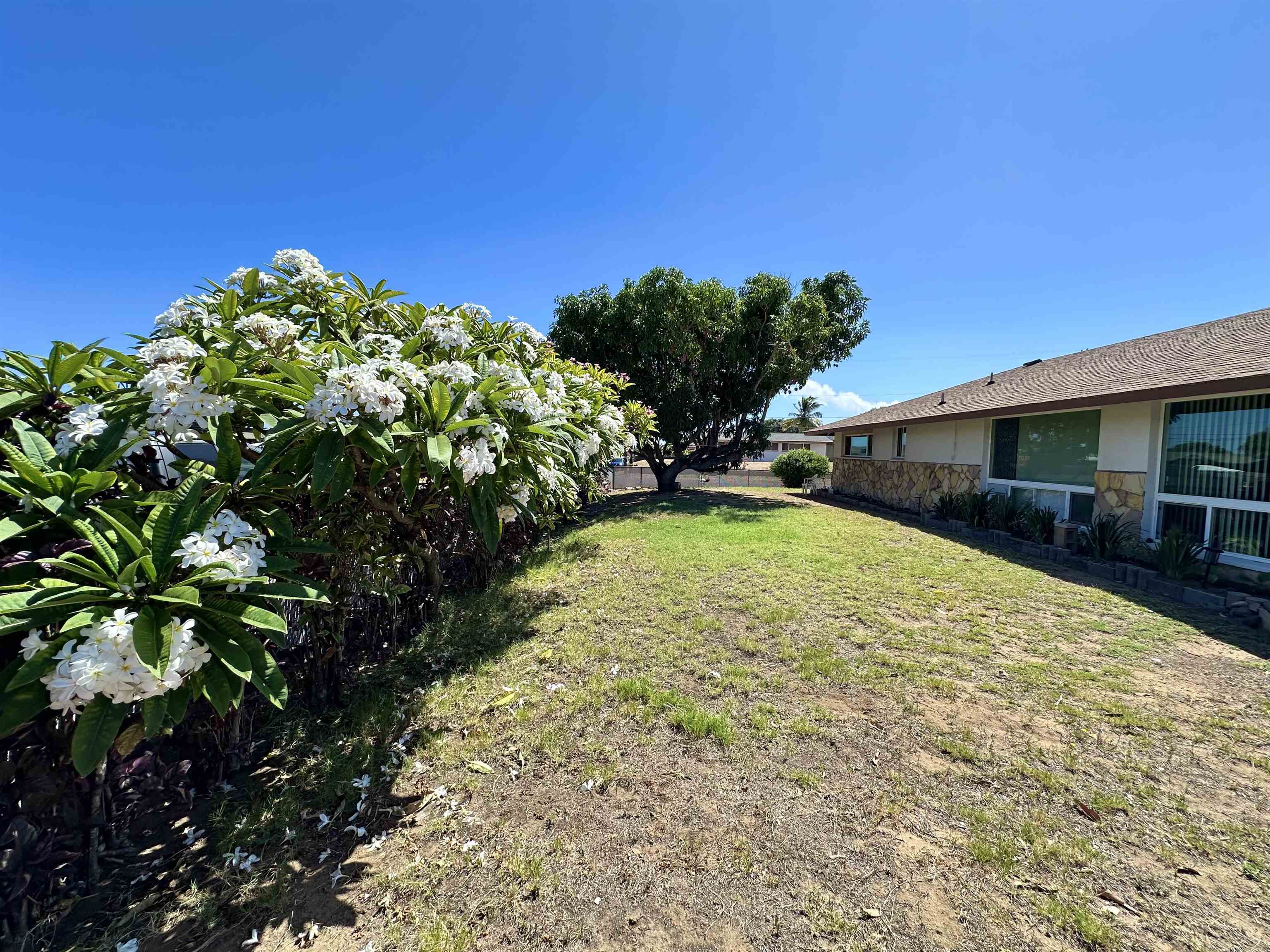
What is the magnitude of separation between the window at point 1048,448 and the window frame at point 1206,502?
94 centimetres

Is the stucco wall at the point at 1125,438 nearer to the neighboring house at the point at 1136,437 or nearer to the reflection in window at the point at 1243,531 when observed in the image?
the neighboring house at the point at 1136,437

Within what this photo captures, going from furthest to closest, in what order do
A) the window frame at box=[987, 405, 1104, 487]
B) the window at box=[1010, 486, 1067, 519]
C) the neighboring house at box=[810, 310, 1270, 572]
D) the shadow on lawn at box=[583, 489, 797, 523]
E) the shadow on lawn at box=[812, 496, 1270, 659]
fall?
the shadow on lawn at box=[583, 489, 797, 523] < the window at box=[1010, 486, 1067, 519] < the window frame at box=[987, 405, 1104, 487] < the neighboring house at box=[810, 310, 1270, 572] < the shadow on lawn at box=[812, 496, 1270, 659]

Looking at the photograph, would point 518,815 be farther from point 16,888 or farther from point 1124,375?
point 1124,375

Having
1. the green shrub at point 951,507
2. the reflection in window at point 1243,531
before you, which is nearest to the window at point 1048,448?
the green shrub at point 951,507

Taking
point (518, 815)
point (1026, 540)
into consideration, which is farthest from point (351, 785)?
point (1026, 540)

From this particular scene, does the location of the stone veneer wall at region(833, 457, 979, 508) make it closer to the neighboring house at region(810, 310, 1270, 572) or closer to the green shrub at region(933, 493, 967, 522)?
the neighboring house at region(810, 310, 1270, 572)

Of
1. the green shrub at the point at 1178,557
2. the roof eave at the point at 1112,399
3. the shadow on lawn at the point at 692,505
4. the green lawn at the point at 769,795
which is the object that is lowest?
the green lawn at the point at 769,795

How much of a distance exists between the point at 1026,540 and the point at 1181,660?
4968 millimetres

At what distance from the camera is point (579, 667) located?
361cm

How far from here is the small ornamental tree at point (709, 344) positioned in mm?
12469

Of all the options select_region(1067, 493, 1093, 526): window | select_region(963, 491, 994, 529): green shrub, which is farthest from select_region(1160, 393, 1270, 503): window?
select_region(963, 491, 994, 529): green shrub

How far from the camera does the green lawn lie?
1.73 m

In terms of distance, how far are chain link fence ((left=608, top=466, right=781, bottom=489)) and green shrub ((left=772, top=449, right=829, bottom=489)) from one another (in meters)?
0.68

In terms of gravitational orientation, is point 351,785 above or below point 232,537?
below
